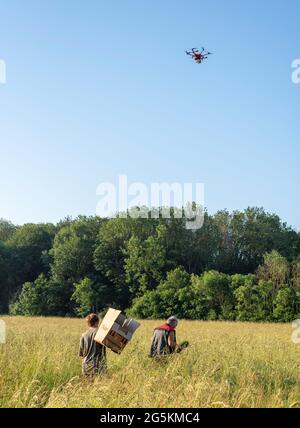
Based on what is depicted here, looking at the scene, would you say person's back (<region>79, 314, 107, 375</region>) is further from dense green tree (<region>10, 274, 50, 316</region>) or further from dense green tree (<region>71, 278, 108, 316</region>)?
dense green tree (<region>10, 274, 50, 316</region>)

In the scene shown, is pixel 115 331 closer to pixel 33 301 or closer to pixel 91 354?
pixel 91 354

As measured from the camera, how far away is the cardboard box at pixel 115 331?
984 centimetres

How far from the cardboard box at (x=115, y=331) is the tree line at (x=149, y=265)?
47.0 metres

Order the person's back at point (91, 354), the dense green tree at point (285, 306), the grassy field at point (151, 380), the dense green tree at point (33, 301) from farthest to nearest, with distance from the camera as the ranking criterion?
the dense green tree at point (33, 301), the dense green tree at point (285, 306), the person's back at point (91, 354), the grassy field at point (151, 380)

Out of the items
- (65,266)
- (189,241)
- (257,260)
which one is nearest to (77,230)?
(65,266)

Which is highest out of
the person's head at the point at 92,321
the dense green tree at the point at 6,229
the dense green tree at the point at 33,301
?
the dense green tree at the point at 6,229

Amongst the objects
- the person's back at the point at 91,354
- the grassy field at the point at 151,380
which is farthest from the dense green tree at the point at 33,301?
the person's back at the point at 91,354

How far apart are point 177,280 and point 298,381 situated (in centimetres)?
5142

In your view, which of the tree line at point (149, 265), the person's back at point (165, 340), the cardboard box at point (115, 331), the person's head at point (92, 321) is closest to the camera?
the cardboard box at point (115, 331)

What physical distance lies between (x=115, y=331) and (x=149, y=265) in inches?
2200

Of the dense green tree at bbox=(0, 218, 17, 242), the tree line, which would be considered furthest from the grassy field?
the dense green tree at bbox=(0, 218, 17, 242)

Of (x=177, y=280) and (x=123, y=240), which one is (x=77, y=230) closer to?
(x=123, y=240)

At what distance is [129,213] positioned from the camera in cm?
7425

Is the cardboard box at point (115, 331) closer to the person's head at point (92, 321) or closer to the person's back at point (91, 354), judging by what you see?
the person's back at point (91, 354)
